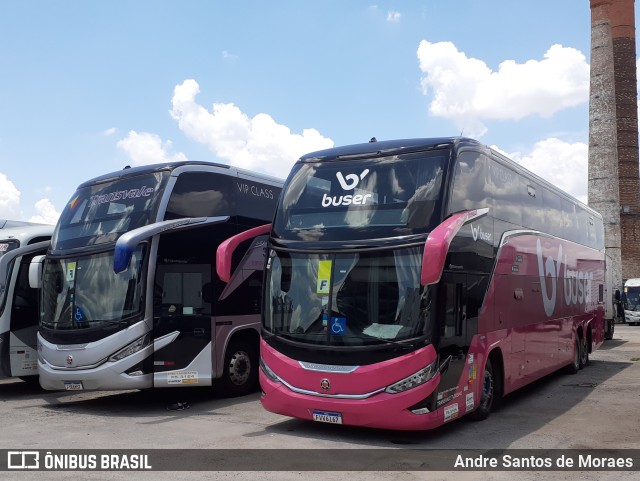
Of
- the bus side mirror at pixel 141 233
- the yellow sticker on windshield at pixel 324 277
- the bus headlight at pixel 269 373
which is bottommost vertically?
the bus headlight at pixel 269 373

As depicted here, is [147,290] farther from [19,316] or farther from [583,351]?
[583,351]

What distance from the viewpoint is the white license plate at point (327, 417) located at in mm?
8422

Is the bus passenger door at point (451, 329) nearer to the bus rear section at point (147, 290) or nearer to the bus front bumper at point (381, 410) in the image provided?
the bus front bumper at point (381, 410)

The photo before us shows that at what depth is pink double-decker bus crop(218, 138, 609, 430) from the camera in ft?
27.1

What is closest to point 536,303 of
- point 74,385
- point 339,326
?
point 339,326

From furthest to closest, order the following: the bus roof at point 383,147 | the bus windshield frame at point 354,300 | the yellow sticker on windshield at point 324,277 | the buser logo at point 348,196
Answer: the bus roof at point 383,147 → the buser logo at point 348,196 → the yellow sticker on windshield at point 324,277 → the bus windshield frame at point 354,300

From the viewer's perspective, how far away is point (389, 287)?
27.7 feet

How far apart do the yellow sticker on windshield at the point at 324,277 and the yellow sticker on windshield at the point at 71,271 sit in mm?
4758

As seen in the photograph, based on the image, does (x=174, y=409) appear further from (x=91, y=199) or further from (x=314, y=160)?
(x=314, y=160)

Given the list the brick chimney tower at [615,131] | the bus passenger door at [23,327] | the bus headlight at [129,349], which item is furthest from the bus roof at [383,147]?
the brick chimney tower at [615,131]

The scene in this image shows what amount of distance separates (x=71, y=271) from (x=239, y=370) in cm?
337

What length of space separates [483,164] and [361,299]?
3.07 metres

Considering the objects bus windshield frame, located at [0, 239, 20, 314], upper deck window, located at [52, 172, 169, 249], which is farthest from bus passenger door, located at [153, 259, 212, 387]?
bus windshield frame, located at [0, 239, 20, 314]

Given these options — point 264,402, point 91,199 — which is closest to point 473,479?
point 264,402
